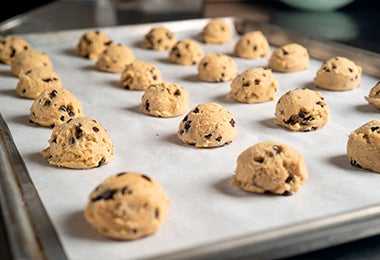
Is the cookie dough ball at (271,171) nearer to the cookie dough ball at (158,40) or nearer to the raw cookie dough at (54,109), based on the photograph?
the raw cookie dough at (54,109)

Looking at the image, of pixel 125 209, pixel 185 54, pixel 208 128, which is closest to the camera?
pixel 125 209

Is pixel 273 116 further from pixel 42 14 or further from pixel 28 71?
pixel 42 14

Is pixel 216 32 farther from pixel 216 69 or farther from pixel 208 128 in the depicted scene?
pixel 208 128

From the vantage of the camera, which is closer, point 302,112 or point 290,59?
point 302,112

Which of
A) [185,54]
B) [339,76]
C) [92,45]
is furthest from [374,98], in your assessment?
[92,45]

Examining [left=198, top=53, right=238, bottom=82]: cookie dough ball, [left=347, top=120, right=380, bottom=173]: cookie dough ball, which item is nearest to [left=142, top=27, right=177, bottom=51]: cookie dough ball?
[left=198, top=53, right=238, bottom=82]: cookie dough ball

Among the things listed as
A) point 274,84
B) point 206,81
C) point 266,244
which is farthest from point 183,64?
point 266,244

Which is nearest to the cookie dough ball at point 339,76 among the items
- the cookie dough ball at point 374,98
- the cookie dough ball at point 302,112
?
the cookie dough ball at point 374,98

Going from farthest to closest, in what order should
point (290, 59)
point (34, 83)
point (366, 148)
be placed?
point (290, 59) < point (34, 83) < point (366, 148)
